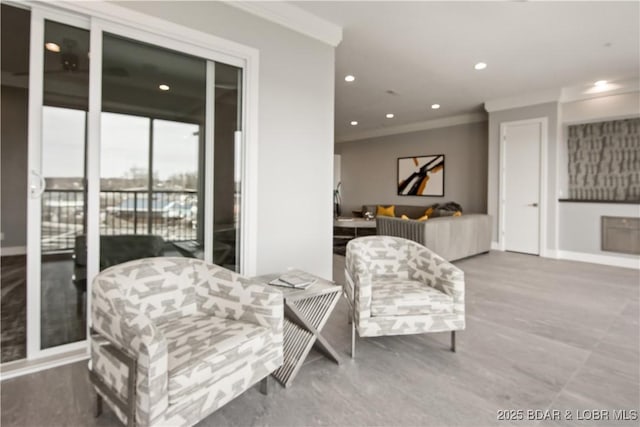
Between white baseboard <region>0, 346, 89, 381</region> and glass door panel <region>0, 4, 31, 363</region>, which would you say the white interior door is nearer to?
white baseboard <region>0, 346, 89, 381</region>

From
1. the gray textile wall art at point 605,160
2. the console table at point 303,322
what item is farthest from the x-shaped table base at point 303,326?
the gray textile wall art at point 605,160

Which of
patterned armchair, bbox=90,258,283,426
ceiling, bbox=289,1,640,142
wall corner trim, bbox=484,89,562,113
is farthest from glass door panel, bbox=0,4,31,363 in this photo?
wall corner trim, bbox=484,89,562,113

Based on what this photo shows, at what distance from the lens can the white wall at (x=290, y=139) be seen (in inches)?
117

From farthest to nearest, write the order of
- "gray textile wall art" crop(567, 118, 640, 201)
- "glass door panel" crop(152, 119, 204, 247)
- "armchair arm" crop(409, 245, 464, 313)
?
"gray textile wall art" crop(567, 118, 640, 201) < "glass door panel" crop(152, 119, 204, 247) < "armchair arm" crop(409, 245, 464, 313)

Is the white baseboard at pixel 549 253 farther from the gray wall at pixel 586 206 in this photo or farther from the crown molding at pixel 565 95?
the crown molding at pixel 565 95

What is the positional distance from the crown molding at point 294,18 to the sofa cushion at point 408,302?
2.51 m

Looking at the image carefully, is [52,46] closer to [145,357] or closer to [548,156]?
[145,357]

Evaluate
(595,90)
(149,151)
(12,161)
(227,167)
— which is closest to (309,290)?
(227,167)

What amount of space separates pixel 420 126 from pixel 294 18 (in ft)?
18.7

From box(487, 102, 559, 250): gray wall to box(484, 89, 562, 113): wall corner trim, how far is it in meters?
0.07

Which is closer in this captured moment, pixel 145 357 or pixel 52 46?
pixel 145 357

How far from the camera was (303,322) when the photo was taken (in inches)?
77.5

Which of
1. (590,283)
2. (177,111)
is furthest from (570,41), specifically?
(177,111)

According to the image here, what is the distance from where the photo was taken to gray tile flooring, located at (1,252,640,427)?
5.36 feet
